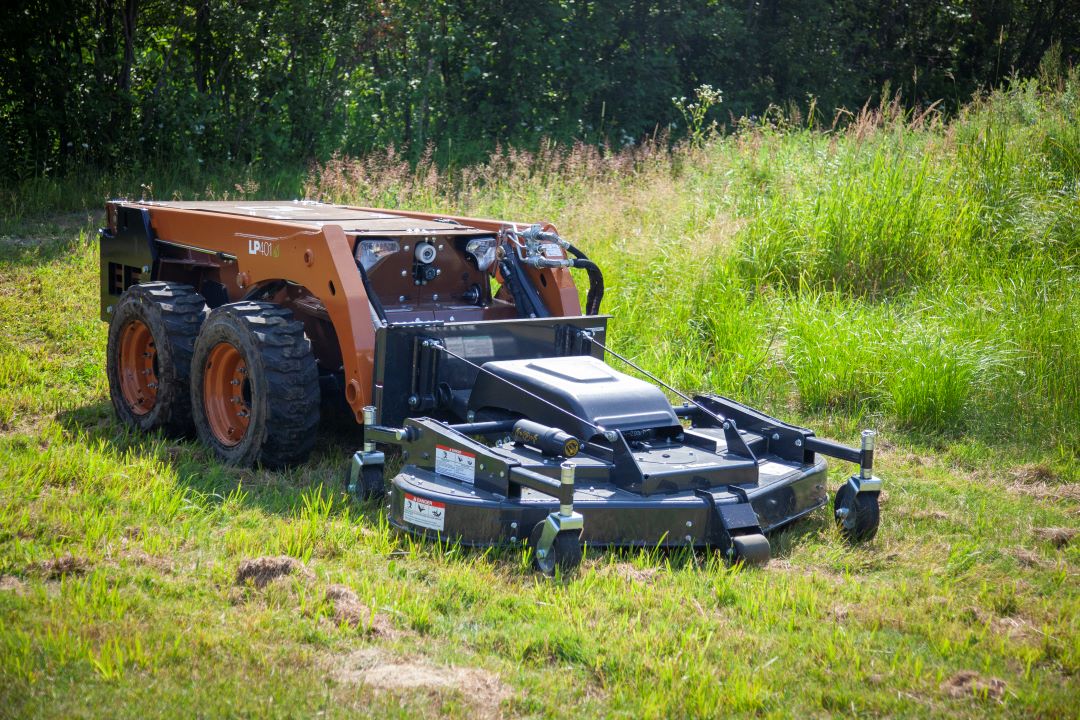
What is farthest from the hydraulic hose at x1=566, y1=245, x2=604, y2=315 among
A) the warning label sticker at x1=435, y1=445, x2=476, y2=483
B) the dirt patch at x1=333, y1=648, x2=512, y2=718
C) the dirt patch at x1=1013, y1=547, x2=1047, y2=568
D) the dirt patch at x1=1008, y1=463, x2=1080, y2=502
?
the dirt patch at x1=333, y1=648, x2=512, y2=718

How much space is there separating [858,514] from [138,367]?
4196 mm

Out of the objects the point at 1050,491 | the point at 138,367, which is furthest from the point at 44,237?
the point at 1050,491

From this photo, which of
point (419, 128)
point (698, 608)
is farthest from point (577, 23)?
point (698, 608)

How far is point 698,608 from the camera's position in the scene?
4.03 meters

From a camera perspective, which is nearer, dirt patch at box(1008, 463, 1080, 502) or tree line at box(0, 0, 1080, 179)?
dirt patch at box(1008, 463, 1080, 502)

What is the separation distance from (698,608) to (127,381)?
4009 millimetres

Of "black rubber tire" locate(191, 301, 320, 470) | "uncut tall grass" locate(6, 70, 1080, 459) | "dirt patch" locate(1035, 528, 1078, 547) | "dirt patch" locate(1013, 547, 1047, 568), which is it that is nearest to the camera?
"dirt patch" locate(1013, 547, 1047, 568)

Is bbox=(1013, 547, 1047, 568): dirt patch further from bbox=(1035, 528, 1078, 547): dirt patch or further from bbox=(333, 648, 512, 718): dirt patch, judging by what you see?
bbox=(333, 648, 512, 718): dirt patch

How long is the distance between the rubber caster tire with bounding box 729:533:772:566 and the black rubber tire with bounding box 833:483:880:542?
614 millimetres

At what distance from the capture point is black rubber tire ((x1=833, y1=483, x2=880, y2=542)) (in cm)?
487

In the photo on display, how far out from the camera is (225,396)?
19.2ft

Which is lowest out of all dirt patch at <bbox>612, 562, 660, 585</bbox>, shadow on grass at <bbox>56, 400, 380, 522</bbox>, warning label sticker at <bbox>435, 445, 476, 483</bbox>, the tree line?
shadow on grass at <bbox>56, 400, 380, 522</bbox>

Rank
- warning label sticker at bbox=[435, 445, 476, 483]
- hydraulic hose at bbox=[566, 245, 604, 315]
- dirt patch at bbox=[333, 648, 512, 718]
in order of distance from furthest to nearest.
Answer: hydraulic hose at bbox=[566, 245, 604, 315] < warning label sticker at bbox=[435, 445, 476, 483] < dirt patch at bbox=[333, 648, 512, 718]

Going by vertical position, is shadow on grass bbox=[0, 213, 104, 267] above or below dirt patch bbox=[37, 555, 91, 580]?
above
